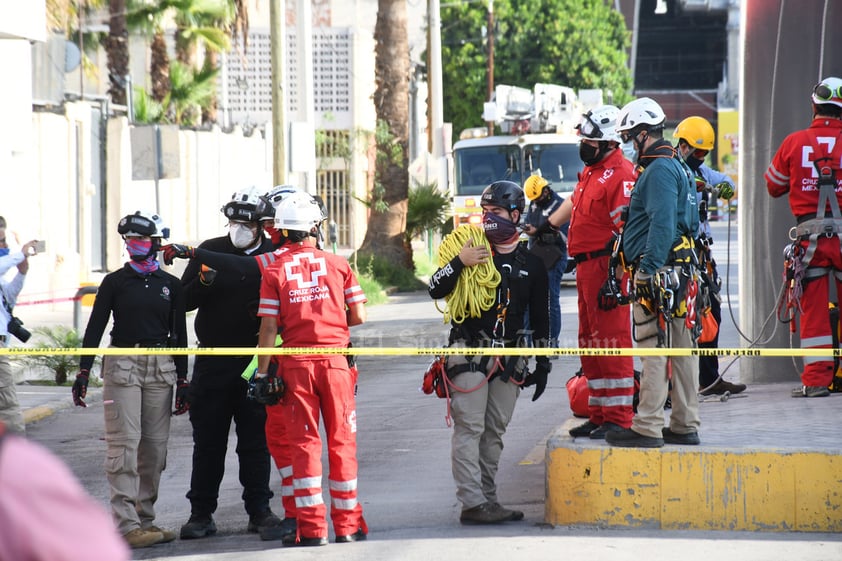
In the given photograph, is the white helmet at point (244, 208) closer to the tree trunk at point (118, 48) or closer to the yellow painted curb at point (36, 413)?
the yellow painted curb at point (36, 413)

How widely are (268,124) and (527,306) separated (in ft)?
97.5

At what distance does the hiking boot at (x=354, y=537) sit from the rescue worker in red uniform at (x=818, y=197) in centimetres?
373

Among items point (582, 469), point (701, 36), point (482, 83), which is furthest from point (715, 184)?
point (701, 36)

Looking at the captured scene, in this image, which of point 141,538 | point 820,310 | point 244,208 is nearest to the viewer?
point 141,538

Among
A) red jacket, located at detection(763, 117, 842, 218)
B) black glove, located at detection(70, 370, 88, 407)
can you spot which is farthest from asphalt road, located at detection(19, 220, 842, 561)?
red jacket, located at detection(763, 117, 842, 218)

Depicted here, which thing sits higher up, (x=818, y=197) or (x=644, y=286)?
(x=818, y=197)

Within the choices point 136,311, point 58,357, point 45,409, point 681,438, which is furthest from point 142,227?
point 58,357

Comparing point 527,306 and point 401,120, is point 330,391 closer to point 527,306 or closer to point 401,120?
point 527,306

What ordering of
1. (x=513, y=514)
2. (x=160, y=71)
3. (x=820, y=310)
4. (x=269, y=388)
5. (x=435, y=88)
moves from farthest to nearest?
(x=435, y=88) < (x=160, y=71) < (x=820, y=310) < (x=513, y=514) < (x=269, y=388)

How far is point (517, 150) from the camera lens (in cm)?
2359

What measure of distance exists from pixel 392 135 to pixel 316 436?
18743 millimetres

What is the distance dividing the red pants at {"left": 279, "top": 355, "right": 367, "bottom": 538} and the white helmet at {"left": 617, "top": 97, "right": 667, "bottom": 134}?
6.85 ft

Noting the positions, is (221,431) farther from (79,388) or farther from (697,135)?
(697,135)

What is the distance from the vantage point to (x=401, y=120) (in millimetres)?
25625
